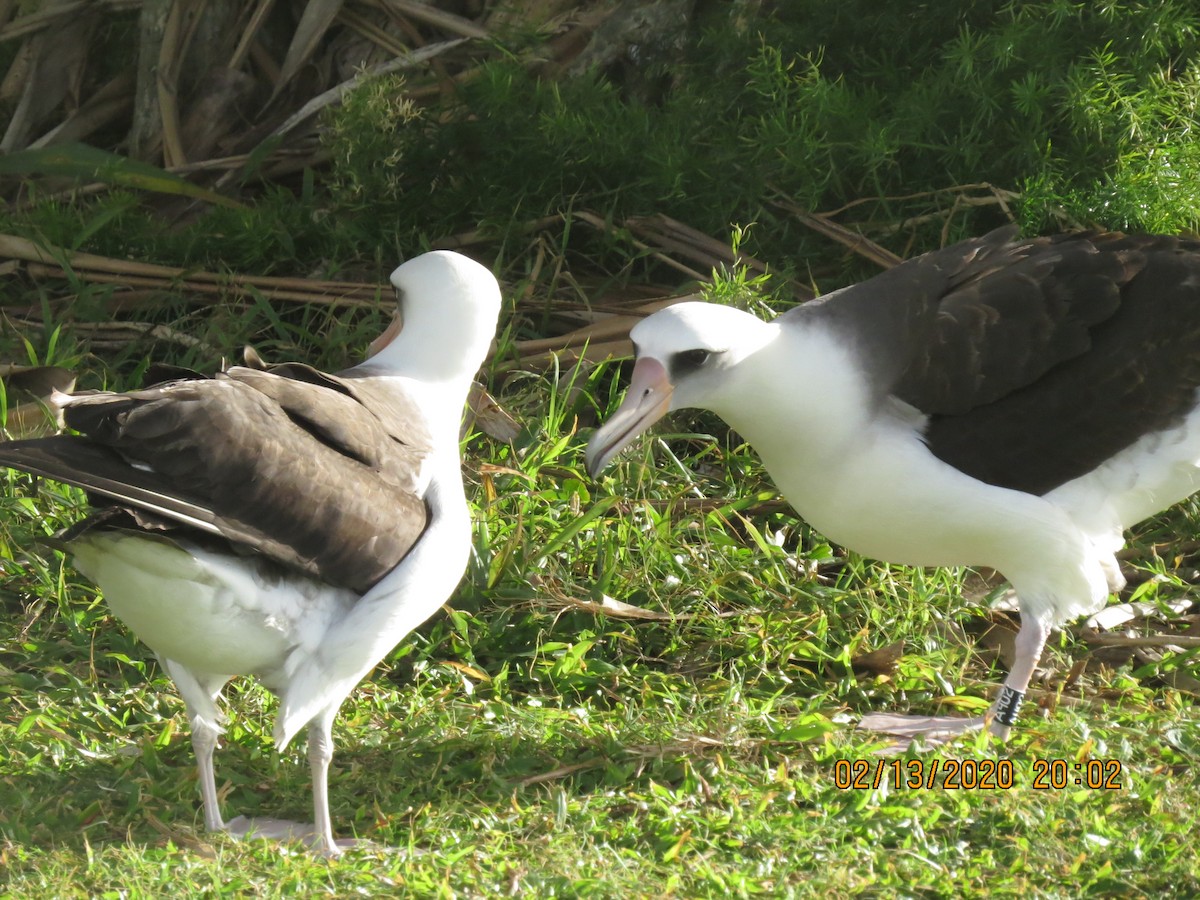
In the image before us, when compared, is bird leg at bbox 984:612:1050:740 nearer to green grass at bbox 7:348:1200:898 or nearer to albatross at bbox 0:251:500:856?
green grass at bbox 7:348:1200:898

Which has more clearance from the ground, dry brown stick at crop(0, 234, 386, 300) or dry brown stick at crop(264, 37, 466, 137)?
dry brown stick at crop(264, 37, 466, 137)

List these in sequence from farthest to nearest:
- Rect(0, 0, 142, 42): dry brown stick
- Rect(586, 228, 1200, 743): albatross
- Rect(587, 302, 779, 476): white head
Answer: Rect(0, 0, 142, 42): dry brown stick
Rect(586, 228, 1200, 743): albatross
Rect(587, 302, 779, 476): white head

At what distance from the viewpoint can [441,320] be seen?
466cm

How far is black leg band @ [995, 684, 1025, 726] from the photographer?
4.50 metres

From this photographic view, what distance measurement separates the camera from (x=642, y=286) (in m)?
6.70

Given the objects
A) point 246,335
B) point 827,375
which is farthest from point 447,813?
point 246,335

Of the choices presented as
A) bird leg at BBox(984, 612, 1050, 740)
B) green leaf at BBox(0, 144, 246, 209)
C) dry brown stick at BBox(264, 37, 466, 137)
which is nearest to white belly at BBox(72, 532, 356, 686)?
bird leg at BBox(984, 612, 1050, 740)

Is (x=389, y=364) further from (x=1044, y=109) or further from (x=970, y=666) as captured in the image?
(x=1044, y=109)

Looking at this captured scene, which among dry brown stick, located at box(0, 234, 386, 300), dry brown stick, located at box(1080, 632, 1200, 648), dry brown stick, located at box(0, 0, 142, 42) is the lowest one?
dry brown stick, located at box(0, 234, 386, 300)

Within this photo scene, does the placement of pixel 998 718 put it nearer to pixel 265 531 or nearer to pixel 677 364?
pixel 677 364

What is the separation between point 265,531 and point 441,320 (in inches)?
44.1

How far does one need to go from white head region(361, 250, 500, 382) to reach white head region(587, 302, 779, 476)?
23.2 inches
